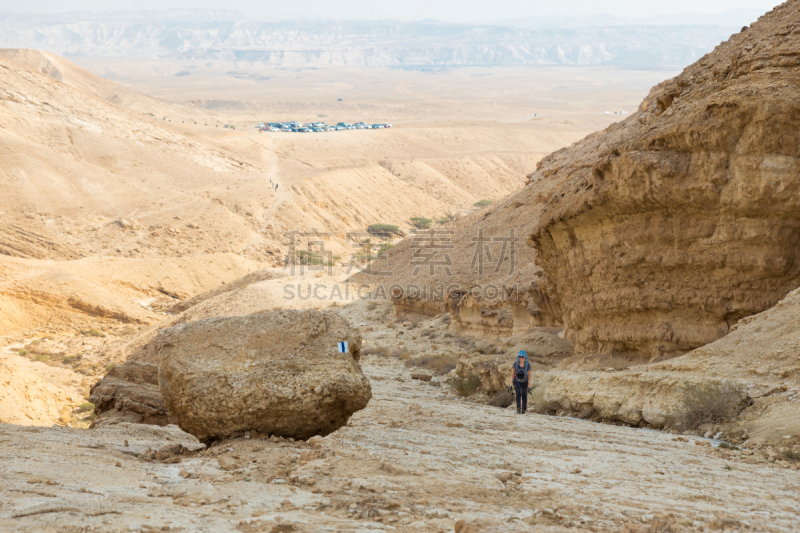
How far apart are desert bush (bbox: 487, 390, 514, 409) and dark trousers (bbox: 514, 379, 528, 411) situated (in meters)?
1.06

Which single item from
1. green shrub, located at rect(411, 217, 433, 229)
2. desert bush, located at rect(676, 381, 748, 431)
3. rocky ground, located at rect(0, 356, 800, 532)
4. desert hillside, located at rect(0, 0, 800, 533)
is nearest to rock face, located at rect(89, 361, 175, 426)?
desert hillside, located at rect(0, 0, 800, 533)

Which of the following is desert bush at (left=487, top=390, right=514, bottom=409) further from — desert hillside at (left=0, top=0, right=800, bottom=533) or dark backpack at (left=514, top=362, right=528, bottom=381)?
dark backpack at (left=514, top=362, right=528, bottom=381)

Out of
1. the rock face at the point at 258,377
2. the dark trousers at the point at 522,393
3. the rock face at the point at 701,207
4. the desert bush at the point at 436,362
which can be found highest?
the rock face at the point at 701,207

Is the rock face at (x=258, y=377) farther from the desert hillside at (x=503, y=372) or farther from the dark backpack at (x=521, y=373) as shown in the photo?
the dark backpack at (x=521, y=373)

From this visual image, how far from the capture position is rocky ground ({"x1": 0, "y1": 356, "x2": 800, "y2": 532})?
3.86 metres

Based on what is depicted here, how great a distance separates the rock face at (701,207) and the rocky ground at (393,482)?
338 cm

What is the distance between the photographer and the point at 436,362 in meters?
16.4

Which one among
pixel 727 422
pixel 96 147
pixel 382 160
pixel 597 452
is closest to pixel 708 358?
pixel 727 422

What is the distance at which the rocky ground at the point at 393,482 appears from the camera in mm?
3859

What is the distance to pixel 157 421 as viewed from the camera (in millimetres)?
8906

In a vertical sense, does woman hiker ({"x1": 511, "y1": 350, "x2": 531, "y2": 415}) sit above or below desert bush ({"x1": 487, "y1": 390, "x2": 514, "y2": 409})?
above

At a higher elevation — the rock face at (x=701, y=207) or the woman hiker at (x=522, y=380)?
the rock face at (x=701, y=207)

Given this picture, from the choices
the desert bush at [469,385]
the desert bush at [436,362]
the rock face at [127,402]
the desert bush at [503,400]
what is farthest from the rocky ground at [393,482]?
the desert bush at [436,362]

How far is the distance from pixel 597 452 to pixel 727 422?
5.35 ft
